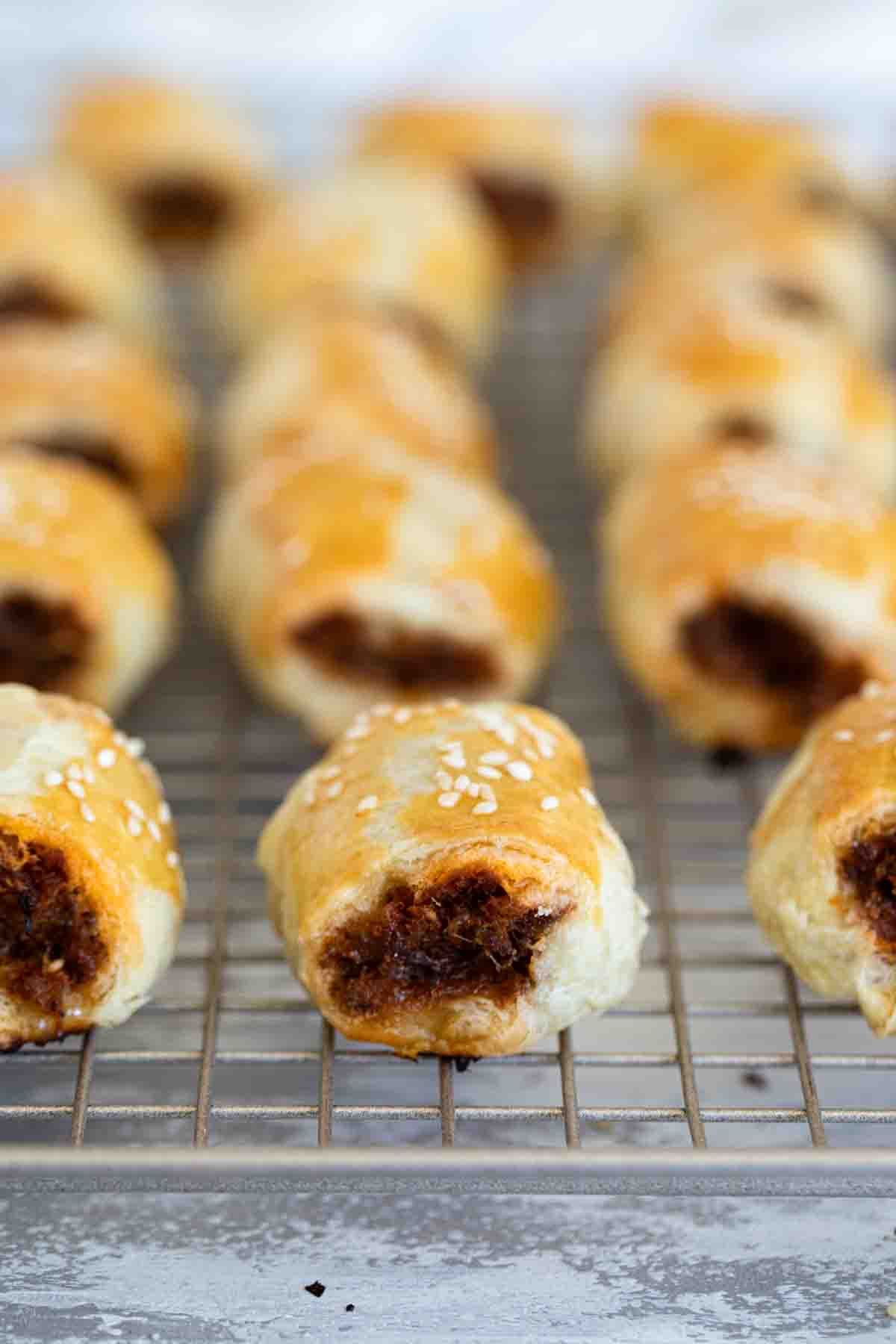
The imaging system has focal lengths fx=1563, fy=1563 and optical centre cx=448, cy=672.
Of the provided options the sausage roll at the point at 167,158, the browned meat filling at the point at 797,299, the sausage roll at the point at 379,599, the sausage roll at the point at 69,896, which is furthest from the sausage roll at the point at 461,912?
the sausage roll at the point at 167,158

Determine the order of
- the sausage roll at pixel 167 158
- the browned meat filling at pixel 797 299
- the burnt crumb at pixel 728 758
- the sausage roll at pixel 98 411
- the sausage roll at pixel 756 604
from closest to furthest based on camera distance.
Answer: the sausage roll at pixel 756 604, the burnt crumb at pixel 728 758, the sausage roll at pixel 98 411, the browned meat filling at pixel 797 299, the sausage roll at pixel 167 158

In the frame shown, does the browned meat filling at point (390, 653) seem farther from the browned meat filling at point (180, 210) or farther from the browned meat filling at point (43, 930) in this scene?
the browned meat filling at point (180, 210)

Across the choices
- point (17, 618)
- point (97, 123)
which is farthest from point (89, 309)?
point (17, 618)

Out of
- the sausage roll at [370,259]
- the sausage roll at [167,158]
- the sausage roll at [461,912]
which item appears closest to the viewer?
the sausage roll at [461,912]

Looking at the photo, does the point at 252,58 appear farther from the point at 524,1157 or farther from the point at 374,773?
the point at 524,1157

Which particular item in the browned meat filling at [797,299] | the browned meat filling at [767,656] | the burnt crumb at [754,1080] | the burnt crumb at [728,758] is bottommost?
the burnt crumb at [728,758]

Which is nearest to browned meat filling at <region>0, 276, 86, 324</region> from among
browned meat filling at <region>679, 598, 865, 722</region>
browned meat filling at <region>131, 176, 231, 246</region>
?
browned meat filling at <region>131, 176, 231, 246</region>

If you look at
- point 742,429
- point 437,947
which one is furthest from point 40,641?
point 742,429

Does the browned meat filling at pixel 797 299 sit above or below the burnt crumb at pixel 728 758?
above
